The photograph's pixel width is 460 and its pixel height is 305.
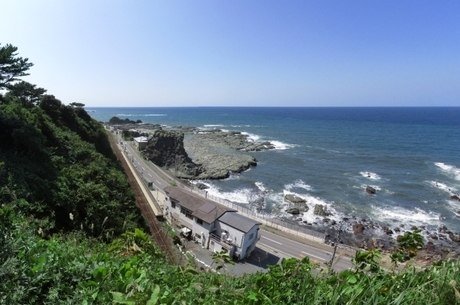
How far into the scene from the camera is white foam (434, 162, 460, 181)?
5589 cm

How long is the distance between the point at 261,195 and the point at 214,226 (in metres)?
19.1

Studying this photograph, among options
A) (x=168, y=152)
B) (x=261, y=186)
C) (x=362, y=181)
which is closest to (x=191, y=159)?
(x=168, y=152)

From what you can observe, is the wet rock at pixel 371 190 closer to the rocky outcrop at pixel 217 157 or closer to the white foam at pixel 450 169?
the white foam at pixel 450 169

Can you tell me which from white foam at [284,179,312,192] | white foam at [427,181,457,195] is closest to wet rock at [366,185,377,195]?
white foam at [284,179,312,192]

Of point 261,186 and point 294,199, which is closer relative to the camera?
point 294,199

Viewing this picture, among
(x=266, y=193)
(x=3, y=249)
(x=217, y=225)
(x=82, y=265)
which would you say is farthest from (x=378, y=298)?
(x=266, y=193)

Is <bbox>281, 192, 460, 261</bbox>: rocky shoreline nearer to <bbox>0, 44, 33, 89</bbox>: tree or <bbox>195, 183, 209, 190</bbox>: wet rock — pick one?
<bbox>195, 183, 209, 190</bbox>: wet rock

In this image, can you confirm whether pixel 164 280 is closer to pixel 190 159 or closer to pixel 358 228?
pixel 358 228

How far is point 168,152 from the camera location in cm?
6225

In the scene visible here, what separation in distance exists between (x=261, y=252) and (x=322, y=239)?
287 inches

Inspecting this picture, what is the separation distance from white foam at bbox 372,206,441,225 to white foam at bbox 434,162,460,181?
70.8ft

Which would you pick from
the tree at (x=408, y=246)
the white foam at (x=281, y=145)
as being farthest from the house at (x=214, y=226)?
the white foam at (x=281, y=145)

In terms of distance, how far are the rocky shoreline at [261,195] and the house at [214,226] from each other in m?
10.0

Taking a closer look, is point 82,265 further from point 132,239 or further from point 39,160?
point 39,160
